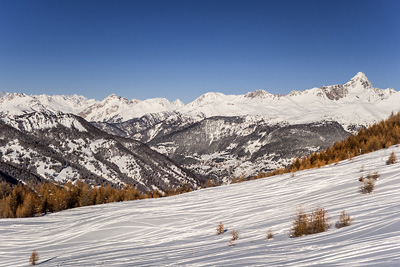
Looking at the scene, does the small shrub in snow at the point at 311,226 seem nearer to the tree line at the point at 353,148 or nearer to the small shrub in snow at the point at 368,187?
the small shrub in snow at the point at 368,187

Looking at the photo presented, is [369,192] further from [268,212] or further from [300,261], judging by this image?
[300,261]

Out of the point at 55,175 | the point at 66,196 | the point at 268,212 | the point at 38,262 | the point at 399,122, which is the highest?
the point at 55,175

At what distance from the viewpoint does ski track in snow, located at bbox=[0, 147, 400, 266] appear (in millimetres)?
5941

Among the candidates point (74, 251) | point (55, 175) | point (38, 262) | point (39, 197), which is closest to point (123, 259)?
point (74, 251)

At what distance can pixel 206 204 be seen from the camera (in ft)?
49.8

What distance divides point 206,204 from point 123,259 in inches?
273

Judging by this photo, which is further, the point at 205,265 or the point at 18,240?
the point at 18,240

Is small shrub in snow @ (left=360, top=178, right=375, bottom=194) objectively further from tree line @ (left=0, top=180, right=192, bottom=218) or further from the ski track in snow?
tree line @ (left=0, top=180, right=192, bottom=218)

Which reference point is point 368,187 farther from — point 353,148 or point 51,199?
point 51,199

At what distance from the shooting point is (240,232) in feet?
31.1

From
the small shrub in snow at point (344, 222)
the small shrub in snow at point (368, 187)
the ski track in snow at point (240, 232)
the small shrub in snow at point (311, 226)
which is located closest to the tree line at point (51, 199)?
the ski track in snow at point (240, 232)

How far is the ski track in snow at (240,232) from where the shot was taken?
5941mm

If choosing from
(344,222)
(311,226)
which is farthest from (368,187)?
(311,226)

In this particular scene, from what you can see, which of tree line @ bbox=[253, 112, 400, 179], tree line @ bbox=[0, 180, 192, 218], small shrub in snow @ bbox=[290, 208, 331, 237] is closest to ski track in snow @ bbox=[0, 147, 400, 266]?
small shrub in snow @ bbox=[290, 208, 331, 237]
